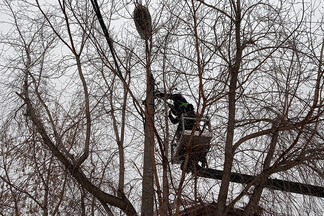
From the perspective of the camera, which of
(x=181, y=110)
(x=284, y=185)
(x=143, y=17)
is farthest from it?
(x=181, y=110)

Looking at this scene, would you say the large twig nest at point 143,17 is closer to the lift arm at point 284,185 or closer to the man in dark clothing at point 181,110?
the man in dark clothing at point 181,110

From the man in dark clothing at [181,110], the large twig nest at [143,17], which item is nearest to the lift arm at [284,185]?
the man in dark clothing at [181,110]

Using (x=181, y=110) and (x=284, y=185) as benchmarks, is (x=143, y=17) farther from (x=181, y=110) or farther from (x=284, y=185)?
(x=284, y=185)

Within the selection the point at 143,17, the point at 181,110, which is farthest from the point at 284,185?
the point at 143,17

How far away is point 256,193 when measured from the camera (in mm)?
3645

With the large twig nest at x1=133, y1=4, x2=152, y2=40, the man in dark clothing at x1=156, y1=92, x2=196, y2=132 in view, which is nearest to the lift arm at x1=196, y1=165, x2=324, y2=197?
the man in dark clothing at x1=156, y1=92, x2=196, y2=132

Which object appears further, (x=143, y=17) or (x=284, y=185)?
(x=284, y=185)

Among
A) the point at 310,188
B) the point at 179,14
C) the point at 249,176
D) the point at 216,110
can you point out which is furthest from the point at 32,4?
the point at 310,188

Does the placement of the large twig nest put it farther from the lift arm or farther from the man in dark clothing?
the lift arm

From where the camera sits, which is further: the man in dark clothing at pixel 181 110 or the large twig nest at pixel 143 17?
the man in dark clothing at pixel 181 110

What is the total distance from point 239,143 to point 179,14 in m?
1.64

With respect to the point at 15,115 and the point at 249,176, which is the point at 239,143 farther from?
the point at 15,115

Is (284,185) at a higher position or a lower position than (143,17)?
lower

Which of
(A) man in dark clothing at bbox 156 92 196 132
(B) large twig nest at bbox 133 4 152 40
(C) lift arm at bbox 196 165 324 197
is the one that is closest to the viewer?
(B) large twig nest at bbox 133 4 152 40
